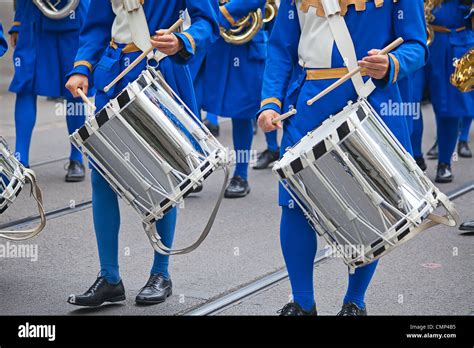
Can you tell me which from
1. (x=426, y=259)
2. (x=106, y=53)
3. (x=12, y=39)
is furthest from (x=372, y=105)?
(x=12, y=39)

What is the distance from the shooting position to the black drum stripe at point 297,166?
3.74 meters

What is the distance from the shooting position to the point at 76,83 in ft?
14.9

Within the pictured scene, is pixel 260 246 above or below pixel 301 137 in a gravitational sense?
below

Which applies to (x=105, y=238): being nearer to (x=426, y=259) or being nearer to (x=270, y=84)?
(x=270, y=84)

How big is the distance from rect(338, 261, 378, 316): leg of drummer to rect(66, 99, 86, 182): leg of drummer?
12.0 ft

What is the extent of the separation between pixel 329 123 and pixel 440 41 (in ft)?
12.8

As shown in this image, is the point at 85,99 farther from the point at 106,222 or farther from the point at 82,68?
the point at 106,222

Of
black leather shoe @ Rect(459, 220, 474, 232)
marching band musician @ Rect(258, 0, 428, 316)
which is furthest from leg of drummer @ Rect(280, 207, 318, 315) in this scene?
black leather shoe @ Rect(459, 220, 474, 232)

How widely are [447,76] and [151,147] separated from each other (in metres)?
3.94

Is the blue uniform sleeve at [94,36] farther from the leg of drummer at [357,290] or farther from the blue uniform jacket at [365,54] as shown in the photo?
the leg of drummer at [357,290]

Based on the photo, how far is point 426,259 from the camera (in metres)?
5.57

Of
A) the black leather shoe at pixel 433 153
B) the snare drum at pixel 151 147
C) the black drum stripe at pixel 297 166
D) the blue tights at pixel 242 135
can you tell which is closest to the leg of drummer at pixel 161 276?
the snare drum at pixel 151 147
